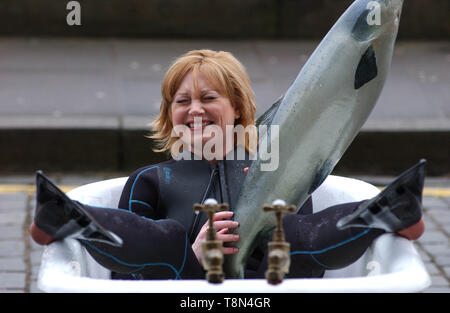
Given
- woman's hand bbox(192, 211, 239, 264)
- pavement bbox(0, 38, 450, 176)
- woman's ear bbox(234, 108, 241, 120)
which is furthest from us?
pavement bbox(0, 38, 450, 176)

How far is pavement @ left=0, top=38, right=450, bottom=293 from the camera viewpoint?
420 cm

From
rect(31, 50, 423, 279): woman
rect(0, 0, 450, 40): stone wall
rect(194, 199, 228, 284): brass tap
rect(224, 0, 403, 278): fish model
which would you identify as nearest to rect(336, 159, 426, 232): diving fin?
rect(31, 50, 423, 279): woman

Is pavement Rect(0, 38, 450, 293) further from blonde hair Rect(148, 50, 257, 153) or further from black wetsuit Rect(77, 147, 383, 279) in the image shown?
black wetsuit Rect(77, 147, 383, 279)

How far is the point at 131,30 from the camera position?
648cm

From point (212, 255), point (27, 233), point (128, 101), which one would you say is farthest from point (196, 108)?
point (128, 101)

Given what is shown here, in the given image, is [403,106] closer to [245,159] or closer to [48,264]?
[245,159]

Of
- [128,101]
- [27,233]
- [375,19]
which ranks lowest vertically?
[27,233]

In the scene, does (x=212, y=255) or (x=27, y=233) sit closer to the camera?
(x=212, y=255)

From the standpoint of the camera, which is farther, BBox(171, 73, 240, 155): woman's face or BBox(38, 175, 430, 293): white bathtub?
BBox(171, 73, 240, 155): woman's face

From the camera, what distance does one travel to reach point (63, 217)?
5.70 ft

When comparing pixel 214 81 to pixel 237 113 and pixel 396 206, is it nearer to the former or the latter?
pixel 237 113

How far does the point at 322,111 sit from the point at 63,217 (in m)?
0.60

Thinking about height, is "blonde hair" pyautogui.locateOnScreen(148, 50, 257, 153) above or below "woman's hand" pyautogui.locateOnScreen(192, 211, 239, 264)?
above

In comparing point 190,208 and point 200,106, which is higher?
point 200,106
